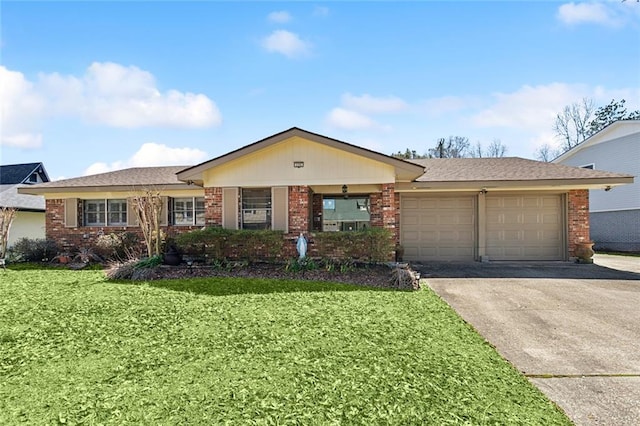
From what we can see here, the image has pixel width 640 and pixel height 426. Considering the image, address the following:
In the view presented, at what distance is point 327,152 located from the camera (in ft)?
35.3

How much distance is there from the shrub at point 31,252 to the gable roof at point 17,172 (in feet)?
39.0

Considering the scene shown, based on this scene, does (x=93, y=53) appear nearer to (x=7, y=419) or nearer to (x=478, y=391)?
(x=7, y=419)

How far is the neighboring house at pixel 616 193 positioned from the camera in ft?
56.5

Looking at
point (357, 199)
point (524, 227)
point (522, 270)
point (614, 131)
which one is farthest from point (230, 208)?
point (614, 131)

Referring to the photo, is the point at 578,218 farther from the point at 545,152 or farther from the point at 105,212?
the point at 545,152

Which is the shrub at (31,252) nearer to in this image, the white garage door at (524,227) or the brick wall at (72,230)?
the brick wall at (72,230)

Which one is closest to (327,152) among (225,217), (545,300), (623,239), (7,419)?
(225,217)

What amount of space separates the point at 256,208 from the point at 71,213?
7801 millimetres

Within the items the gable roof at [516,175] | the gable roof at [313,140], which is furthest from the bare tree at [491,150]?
the gable roof at [313,140]

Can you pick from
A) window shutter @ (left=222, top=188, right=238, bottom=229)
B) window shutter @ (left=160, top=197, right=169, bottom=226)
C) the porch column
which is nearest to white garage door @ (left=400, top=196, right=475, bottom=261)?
the porch column

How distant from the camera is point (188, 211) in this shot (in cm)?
1356

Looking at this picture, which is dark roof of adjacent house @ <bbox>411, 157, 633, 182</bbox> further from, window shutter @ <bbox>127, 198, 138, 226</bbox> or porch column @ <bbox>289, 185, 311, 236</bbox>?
window shutter @ <bbox>127, 198, 138, 226</bbox>

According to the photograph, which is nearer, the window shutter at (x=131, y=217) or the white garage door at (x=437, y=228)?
the white garage door at (x=437, y=228)

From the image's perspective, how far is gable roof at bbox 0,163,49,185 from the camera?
2183 cm
